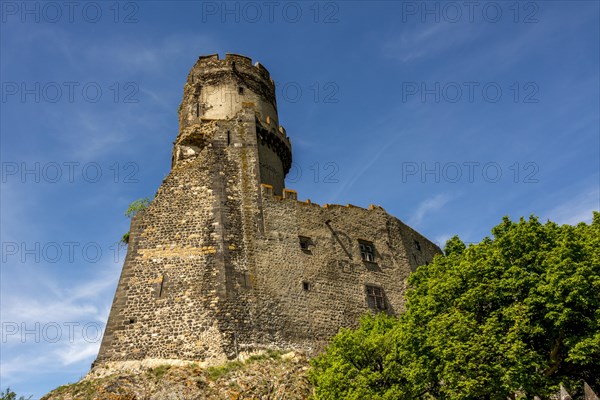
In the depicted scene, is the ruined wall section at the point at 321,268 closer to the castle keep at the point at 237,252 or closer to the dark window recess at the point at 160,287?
the castle keep at the point at 237,252

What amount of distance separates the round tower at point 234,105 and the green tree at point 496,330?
14095 mm

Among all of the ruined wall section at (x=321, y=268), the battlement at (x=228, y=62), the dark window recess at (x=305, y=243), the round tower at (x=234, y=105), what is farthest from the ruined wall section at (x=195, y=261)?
the battlement at (x=228, y=62)

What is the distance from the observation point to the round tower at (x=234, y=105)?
106 ft

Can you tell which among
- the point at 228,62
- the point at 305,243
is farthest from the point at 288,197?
the point at 228,62

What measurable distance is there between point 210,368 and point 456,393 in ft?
34.9

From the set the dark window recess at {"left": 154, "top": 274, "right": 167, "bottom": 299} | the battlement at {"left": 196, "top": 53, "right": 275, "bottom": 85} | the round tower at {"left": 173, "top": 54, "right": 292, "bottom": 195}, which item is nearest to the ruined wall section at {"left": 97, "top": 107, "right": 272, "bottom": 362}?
the dark window recess at {"left": 154, "top": 274, "right": 167, "bottom": 299}

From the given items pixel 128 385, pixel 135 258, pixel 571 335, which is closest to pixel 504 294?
pixel 571 335

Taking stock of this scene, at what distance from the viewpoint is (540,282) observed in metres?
18.0

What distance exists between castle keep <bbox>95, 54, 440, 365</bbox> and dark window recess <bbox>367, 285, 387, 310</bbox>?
7 cm

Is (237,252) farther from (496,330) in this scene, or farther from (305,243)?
(496,330)

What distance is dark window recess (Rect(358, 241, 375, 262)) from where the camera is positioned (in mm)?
31359

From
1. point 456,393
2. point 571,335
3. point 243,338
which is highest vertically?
point 243,338

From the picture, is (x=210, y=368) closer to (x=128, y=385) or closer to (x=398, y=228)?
(x=128, y=385)

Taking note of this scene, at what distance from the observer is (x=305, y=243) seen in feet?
97.1
